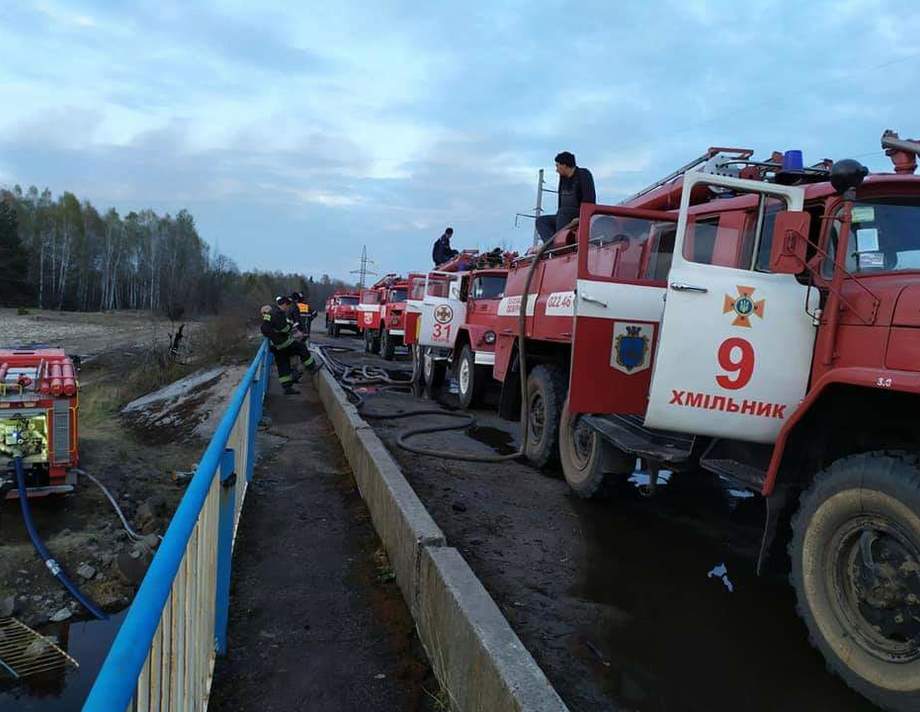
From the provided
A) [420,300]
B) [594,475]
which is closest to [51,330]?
[420,300]

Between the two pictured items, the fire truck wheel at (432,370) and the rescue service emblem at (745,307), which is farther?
the fire truck wheel at (432,370)

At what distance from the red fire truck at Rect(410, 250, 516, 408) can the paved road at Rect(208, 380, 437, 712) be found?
447 cm

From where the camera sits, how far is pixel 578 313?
199 inches

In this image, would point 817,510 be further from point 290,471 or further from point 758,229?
point 290,471

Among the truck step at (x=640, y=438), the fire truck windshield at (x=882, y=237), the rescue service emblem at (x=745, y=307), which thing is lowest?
the truck step at (x=640, y=438)

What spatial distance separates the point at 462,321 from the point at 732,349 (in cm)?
842

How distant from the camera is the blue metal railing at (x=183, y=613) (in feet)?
4.52

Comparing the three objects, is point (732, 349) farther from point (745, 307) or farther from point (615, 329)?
point (615, 329)

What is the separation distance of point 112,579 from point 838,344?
6.19 metres

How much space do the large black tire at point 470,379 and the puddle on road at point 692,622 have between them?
5.01m

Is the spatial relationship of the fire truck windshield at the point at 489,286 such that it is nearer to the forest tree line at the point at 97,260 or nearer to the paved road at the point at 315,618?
the paved road at the point at 315,618

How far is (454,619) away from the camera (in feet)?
10.1

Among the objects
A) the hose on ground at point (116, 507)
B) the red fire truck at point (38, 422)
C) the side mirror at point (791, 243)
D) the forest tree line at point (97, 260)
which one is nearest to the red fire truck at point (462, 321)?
the hose on ground at point (116, 507)

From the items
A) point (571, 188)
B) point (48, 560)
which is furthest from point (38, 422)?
point (571, 188)
